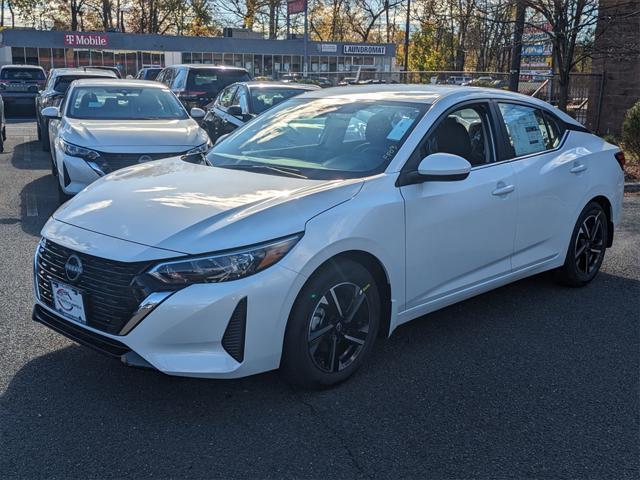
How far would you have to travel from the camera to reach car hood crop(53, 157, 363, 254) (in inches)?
132

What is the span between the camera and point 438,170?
Answer: 156 inches

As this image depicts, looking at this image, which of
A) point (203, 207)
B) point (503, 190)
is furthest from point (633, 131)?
point (203, 207)

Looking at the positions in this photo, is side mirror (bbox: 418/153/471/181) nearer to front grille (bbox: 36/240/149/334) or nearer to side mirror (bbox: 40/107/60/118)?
front grille (bbox: 36/240/149/334)

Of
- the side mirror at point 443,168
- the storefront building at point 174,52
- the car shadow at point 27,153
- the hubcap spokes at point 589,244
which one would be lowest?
the car shadow at point 27,153

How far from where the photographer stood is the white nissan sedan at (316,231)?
327cm

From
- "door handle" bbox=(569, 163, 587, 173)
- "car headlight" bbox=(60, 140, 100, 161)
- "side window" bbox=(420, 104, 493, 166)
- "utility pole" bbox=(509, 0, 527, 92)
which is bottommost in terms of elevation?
"car headlight" bbox=(60, 140, 100, 161)

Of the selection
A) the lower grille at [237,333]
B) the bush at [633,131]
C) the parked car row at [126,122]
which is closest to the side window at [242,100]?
the parked car row at [126,122]

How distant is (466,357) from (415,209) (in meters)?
1.03

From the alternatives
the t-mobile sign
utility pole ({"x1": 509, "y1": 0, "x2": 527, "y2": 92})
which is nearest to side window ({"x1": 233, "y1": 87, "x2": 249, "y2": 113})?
utility pole ({"x1": 509, "y1": 0, "x2": 527, "y2": 92})

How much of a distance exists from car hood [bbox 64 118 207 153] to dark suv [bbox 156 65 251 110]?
7509mm

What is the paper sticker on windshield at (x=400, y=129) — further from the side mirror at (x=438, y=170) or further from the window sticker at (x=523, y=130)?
the window sticker at (x=523, y=130)

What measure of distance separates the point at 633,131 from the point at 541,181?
7.63 metres

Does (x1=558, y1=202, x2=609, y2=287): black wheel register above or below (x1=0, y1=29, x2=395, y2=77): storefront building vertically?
below

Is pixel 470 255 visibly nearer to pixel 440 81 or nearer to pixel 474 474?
pixel 474 474
